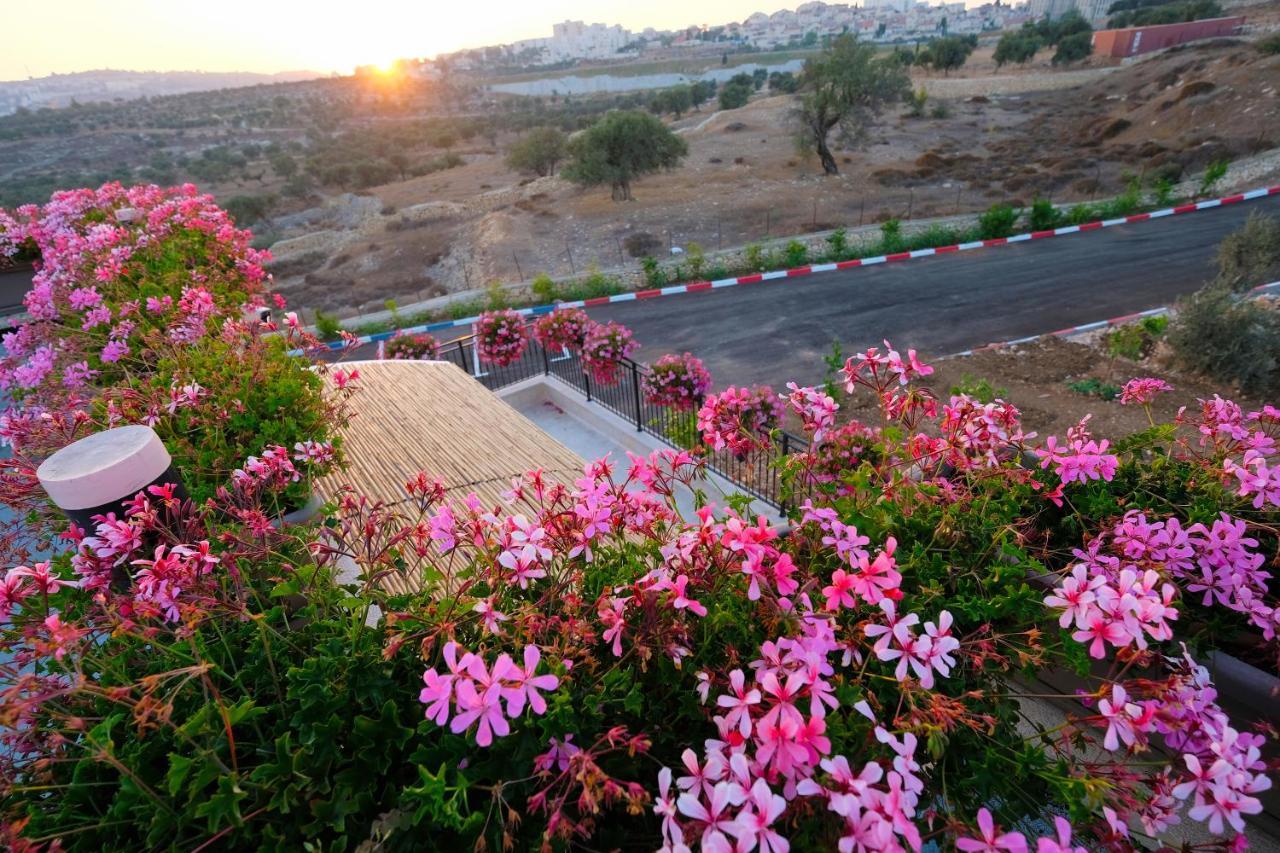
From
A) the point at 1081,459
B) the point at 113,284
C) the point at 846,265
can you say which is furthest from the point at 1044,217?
the point at 113,284

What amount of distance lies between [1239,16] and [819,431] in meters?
78.8

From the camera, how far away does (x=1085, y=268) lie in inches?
607

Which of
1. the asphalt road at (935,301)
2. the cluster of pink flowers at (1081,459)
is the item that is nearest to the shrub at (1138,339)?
the asphalt road at (935,301)

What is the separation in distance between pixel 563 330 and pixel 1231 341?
9226mm

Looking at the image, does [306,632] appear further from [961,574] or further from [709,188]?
[709,188]

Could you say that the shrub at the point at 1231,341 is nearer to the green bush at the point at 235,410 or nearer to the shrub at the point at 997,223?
the shrub at the point at 997,223

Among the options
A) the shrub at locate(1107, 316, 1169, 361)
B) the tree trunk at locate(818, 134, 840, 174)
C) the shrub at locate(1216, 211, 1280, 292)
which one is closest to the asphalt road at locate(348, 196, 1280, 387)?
the shrub at locate(1216, 211, 1280, 292)

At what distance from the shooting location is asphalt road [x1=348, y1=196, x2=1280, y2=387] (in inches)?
491

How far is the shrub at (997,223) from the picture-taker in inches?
725

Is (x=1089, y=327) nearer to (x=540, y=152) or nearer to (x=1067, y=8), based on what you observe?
(x=540, y=152)

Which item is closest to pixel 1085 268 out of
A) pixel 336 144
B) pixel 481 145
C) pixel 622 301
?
pixel 622 301

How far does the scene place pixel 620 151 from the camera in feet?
95.1

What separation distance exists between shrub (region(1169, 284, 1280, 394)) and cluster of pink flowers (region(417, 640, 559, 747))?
37.0ft

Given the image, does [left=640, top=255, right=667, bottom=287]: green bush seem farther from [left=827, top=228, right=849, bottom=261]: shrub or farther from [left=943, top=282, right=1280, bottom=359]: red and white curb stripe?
[left=943, top=282, right=1280, bottom=359]: red and white curb stripe
